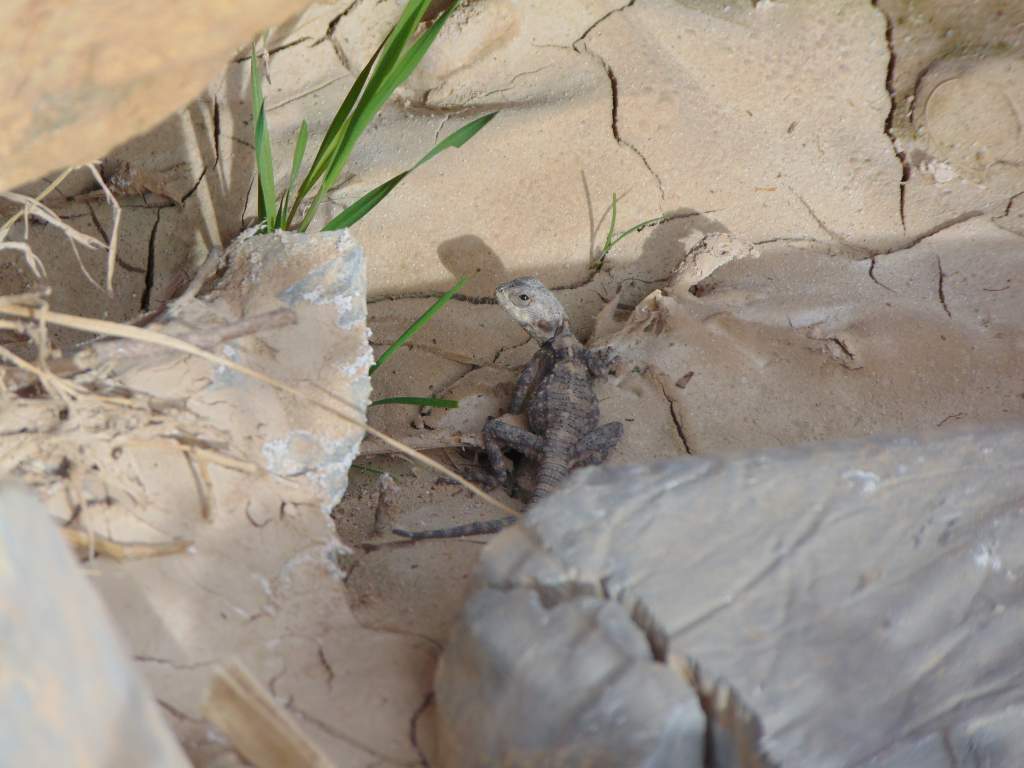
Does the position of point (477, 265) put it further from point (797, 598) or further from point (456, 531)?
point (797, 598)

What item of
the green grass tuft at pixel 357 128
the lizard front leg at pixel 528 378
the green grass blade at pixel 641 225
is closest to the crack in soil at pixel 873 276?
the green grass blade at pixel 641 225

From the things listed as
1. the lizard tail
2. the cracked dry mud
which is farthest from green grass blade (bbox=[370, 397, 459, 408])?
the lizard tail

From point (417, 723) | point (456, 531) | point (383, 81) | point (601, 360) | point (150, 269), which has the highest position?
point (383, 81)

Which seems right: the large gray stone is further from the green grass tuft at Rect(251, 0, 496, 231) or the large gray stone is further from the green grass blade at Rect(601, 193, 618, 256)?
the green grass blade at Rect(601, 193, 618, 256)

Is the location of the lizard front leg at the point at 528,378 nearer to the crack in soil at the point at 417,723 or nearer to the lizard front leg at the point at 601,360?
the lizard front leg at the point at 601,360

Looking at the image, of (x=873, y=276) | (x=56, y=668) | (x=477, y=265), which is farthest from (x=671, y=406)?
(x=56, y=668)

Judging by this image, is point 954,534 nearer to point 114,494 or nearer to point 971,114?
point 114,494
